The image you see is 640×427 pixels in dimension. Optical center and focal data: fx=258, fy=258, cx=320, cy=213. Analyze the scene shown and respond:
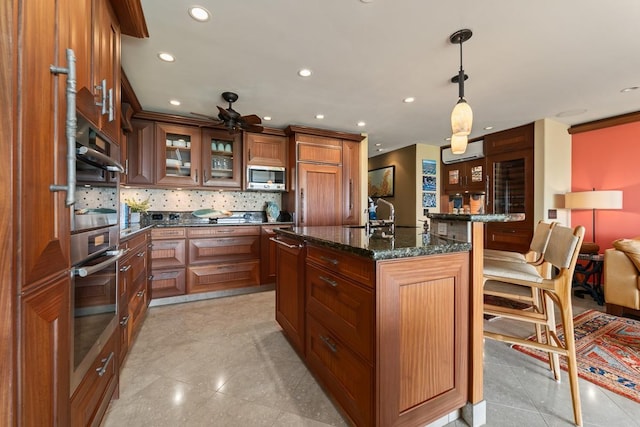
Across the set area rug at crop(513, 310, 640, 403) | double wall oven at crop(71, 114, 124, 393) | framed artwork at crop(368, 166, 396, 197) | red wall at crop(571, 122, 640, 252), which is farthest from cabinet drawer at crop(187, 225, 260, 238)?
red wall at crop(571, 122, 640, 252)

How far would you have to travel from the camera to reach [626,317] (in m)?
2.60

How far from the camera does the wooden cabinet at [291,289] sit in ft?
5.92

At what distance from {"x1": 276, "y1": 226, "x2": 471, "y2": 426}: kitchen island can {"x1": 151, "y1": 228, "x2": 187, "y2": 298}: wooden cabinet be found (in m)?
2.37

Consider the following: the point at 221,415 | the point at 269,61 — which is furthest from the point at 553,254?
the point at 269,61

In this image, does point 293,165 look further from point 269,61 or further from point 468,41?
point 468,41

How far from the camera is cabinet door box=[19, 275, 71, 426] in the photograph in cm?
66

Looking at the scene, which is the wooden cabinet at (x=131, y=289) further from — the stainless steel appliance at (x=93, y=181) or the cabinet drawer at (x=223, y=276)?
the cabinet drawer at (x=223, y=276)

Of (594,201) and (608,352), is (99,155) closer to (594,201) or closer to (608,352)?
(608,352)

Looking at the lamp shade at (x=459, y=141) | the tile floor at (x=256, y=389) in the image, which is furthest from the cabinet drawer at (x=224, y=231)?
the lamp shade at (x=459, y=141)

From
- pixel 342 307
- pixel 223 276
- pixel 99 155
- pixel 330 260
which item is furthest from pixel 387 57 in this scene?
pixel 223 276

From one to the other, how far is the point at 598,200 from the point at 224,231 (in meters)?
4.85

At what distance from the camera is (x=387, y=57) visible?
86.4 inches

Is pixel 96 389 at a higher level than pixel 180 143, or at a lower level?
lower

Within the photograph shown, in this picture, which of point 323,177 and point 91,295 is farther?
point 323,177
